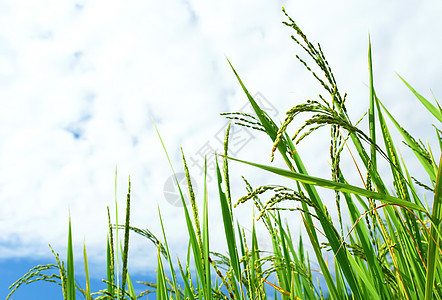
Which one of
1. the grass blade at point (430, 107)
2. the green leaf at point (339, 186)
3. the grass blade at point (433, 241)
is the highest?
the grass blade at point (430, 107)

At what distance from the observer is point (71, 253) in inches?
51.3

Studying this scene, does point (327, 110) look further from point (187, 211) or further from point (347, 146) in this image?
point (187, 211)

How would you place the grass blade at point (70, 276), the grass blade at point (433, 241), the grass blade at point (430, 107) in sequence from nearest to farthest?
the grass blade at point (433, 241) → the grass blade at point (70, 276) → the grass blade at point (430, 107)

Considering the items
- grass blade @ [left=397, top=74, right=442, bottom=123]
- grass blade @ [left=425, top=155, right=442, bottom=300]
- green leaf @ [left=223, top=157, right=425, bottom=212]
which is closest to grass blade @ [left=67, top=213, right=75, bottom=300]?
green leaf @ [left=223, top=157, right=425, bottom=212]

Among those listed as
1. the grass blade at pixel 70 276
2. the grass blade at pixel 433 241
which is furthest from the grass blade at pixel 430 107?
the grass blade at pixel 70 276

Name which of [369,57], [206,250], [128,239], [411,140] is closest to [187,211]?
[206,250]

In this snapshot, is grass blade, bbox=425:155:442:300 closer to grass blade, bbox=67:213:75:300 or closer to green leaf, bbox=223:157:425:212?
green leaf, bbox=223:157:425:212

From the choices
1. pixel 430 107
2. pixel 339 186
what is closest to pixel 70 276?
pixel 339 186

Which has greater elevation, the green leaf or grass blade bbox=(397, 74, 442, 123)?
grass blade bbox=(397, 74, 442, 123)

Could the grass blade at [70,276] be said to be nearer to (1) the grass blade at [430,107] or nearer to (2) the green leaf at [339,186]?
(2) the green leaf at [339,186]

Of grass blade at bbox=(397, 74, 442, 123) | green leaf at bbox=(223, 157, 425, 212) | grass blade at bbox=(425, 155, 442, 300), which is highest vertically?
grass blade at bbox=(397, 74, 442, 123)

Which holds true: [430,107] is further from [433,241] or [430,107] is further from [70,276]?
[70,276]

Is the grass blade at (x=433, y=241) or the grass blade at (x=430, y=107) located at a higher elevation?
the grass blade at (x=430, y=107)

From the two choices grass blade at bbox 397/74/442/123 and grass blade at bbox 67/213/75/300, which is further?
grass blade at bbox 397/74/442/123
